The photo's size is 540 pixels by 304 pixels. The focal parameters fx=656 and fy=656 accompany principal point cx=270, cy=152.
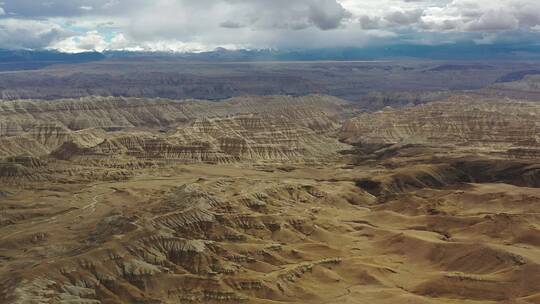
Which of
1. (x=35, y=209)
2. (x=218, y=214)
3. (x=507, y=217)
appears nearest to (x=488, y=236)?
(x=507, y=217)

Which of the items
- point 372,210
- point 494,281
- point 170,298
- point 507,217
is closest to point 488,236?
point 507,217

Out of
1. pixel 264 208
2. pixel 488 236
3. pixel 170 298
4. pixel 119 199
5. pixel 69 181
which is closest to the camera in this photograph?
pixel 170 298

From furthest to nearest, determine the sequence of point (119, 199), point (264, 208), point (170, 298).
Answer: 1. point (119, 199)
2. point (264, 208)
3. point (170, 298)

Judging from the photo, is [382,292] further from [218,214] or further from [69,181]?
[69,181]

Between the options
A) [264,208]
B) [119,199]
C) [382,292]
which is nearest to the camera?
[382,292]

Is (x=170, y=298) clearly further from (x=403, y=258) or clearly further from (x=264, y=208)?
(x=264, y=208)

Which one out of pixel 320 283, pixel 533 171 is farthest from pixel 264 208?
pixel 533 171

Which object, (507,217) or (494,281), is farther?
(507,217)

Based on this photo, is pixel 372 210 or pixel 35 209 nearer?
pixel 35 209

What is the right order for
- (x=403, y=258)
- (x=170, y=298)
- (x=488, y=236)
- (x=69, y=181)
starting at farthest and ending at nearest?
(x=69, y=181) < (x=488, y=236) < (x=403, y=258) < (x=170, y=298)
